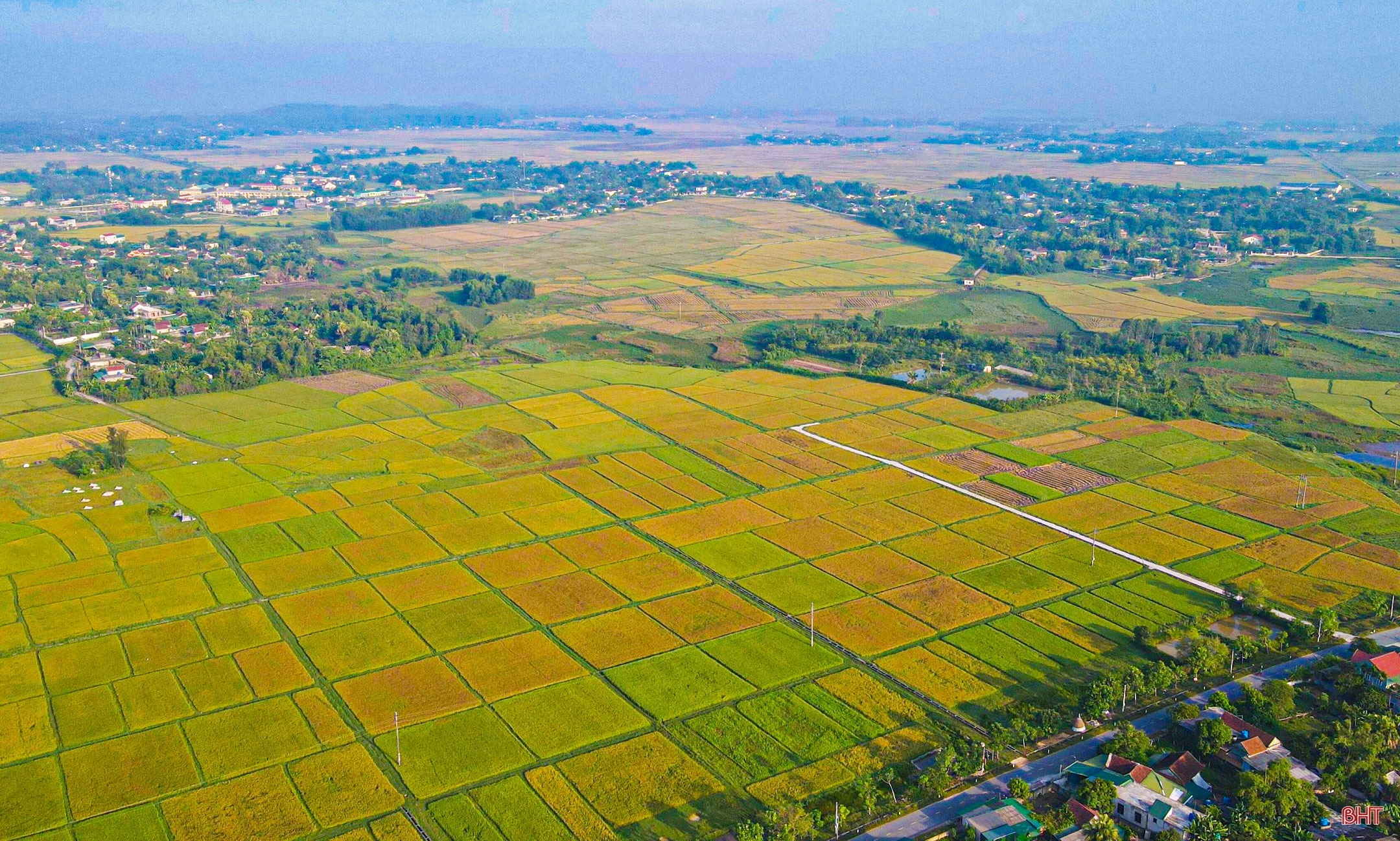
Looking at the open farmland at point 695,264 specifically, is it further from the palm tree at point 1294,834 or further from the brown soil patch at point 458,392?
the palm tree at point 1294,834

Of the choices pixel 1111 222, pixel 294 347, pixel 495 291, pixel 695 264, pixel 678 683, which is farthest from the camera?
pixel 1111 222

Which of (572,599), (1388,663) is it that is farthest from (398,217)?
(1388,663)

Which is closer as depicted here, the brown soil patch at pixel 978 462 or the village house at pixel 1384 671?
the village house at pixel 1384 671

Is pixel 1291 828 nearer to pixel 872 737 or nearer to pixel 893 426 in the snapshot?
pixel 872 737

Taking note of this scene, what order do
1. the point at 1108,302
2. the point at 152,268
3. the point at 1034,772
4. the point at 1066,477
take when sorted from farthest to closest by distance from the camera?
the point at 152,268 < the point at 1108,302 < the point at 1066,477 < the point at 1034,772

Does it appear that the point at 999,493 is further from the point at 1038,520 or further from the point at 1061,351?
the point at 1061,351

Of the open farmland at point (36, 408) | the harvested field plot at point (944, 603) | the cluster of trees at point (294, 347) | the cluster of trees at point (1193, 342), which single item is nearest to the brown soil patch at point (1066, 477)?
the harvested field plot at point (944, 603)

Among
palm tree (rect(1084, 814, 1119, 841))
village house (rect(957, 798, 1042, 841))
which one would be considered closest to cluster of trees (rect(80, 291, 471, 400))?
village house (rect(957, 798, 1042, 841))
